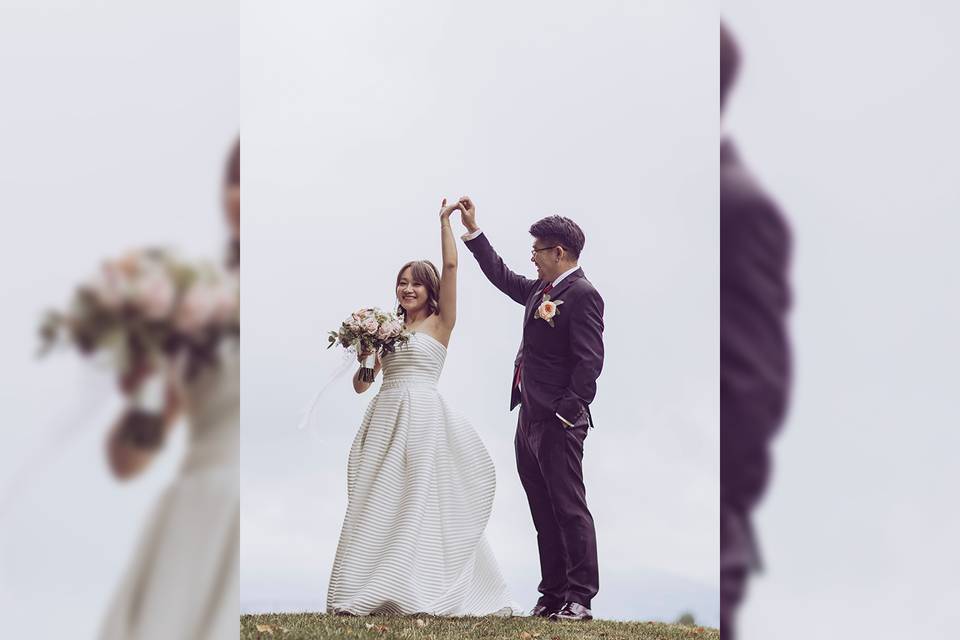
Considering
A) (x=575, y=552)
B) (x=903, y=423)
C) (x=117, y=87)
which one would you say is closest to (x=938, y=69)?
(x=903, y=423)

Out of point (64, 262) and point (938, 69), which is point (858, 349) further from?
point (64, 262)

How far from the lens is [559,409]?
205 inches

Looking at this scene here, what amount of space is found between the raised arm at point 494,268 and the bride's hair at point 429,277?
290 millimetres

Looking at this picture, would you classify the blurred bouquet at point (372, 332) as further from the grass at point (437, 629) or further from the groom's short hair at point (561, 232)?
the grass at point (437, 629)

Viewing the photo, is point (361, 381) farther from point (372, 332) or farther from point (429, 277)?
point (429, 277)

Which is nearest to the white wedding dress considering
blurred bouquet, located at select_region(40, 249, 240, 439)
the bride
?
the bride

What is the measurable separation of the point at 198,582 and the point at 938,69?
1296 mm

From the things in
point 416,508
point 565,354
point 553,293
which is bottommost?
point 416,508

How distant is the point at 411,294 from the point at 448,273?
0.84 ft

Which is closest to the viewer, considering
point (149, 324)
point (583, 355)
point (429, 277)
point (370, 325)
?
point (149, 324)

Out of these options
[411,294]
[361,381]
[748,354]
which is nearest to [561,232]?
[411,294]

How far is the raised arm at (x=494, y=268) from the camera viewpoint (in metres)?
5.72

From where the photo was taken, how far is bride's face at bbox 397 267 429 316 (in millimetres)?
5578

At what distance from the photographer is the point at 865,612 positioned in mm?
1506
